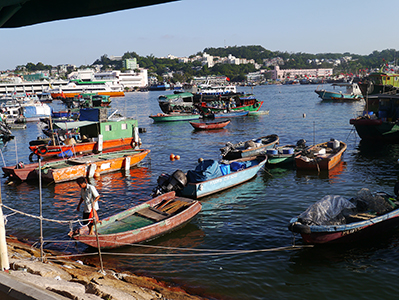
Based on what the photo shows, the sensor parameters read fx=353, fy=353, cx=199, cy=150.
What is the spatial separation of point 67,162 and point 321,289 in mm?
18041

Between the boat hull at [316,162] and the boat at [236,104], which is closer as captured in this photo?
the boat hull at [316,162]

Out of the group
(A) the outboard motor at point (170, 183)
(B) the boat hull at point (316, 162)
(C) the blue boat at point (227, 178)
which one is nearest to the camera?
(A) the outboard motor at point (170, 183)

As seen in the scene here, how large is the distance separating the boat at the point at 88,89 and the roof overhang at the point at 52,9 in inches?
4837

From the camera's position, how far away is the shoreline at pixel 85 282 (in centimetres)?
733

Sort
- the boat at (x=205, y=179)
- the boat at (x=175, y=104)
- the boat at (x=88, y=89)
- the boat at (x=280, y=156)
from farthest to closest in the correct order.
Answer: the boat at (x=88, y=89)
the boat at (x=175, y=104)
the boat at (x=280, y=156)
the boat at (x=205, y=179)

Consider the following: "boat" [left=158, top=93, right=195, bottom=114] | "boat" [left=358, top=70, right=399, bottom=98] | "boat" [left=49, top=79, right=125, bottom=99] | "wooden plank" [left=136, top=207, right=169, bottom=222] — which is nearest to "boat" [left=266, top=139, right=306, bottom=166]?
"wooden plank" [left=136, top=207, right=169, bottom=222]

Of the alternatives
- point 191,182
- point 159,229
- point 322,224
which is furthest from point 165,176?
point 322,224

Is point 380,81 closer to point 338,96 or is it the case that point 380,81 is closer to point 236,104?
point 236,104

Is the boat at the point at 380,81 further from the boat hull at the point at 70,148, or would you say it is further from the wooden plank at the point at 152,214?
the wooden plank at the point at 152,214

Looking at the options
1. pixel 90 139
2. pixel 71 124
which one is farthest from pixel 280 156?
pixel 71 124

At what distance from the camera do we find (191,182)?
58.4 ft

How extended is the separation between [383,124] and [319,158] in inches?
413

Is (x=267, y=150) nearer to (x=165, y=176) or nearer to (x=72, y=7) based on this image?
(x=165, y=176)

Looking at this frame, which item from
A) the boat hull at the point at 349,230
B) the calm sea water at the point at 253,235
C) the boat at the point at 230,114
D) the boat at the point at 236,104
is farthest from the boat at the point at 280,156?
the boat at the point at 236,104
